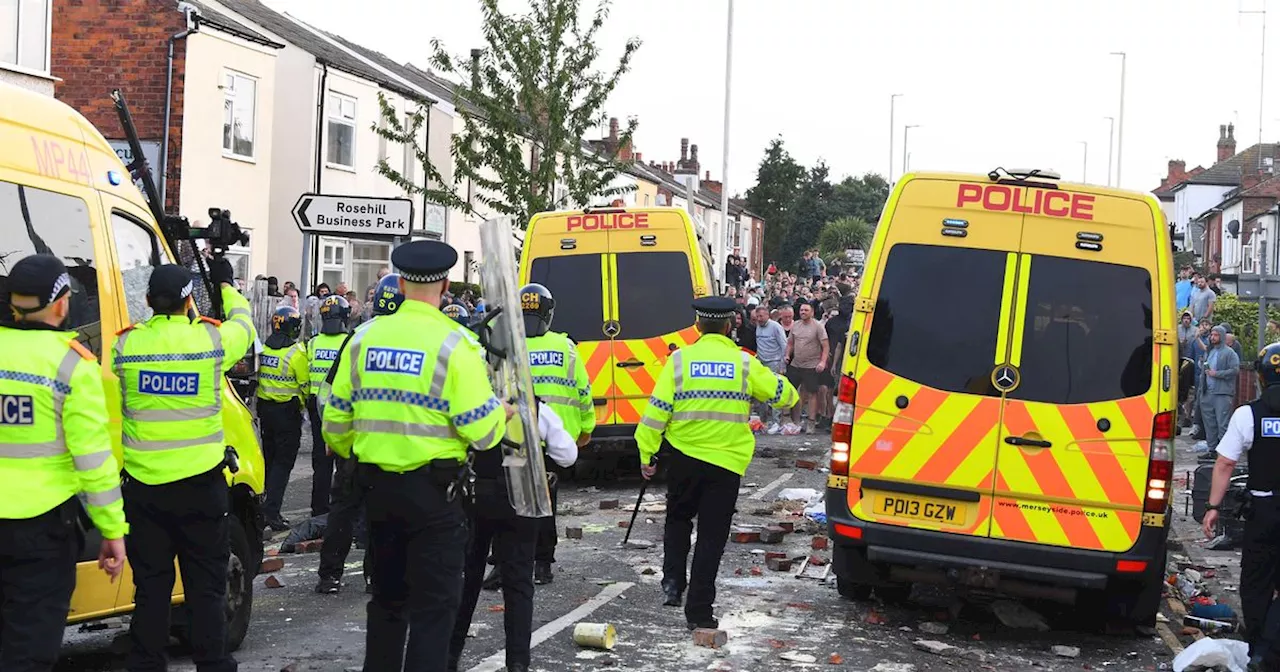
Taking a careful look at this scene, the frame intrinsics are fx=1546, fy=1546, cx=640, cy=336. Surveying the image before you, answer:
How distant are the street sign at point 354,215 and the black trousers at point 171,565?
955 cm

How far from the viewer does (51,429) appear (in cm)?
537

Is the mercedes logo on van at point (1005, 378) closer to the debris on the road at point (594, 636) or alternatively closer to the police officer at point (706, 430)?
the police officer at point (706, 430)

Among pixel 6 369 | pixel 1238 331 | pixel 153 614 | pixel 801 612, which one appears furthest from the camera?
pixel 1238 331

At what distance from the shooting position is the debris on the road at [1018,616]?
9.27 meters

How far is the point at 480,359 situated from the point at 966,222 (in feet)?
12.3

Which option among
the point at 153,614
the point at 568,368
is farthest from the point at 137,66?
the point at 153,614

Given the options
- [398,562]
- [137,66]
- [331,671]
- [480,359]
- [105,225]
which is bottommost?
[331,671]

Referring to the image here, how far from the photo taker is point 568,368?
28.9 ft

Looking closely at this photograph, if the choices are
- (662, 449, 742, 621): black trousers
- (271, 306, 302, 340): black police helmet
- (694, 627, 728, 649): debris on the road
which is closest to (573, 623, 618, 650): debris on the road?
(694, 627, 728, 649): debris on the road

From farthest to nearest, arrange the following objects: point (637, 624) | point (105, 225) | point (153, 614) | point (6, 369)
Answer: point (637, 624) → point (105, 225) → point (153, 614) → point (6, 369)

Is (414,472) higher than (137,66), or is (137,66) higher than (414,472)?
(137,66)

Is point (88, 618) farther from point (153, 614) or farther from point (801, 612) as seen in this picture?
point (801, 612)

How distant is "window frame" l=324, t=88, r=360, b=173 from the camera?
31688mm

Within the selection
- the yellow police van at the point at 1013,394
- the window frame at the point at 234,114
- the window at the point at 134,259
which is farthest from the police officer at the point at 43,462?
the window frame at the point at 234,114
